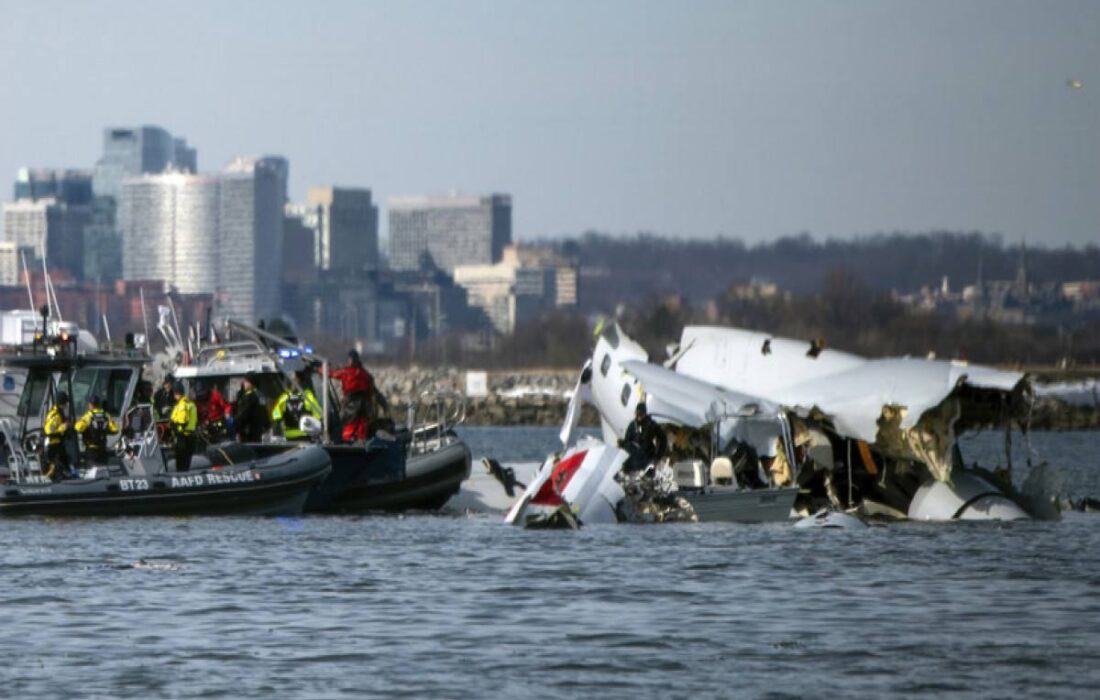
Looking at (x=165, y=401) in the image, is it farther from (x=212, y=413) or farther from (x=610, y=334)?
(x=610, y=334)

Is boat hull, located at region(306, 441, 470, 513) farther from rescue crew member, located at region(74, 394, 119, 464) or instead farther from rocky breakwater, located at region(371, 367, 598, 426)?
rocky breakwater, located at region(371, 367, 598, 426)

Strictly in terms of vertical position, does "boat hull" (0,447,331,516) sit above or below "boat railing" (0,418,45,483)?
below

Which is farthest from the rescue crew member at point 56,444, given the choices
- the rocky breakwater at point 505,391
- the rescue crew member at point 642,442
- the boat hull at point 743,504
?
the rocky breakwater at point 505,391

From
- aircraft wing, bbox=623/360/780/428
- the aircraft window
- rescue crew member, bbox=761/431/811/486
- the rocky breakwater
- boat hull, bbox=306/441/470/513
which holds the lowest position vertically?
the rocky breakwater

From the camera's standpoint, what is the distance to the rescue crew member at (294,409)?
123 feet

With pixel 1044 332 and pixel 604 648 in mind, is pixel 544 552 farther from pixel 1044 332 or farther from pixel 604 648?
pixel 1044 332

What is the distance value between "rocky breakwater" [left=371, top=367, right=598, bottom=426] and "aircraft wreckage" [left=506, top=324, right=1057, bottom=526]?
80638 mm

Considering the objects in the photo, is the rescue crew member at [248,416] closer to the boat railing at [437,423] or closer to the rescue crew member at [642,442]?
the boat railing at [437,423]

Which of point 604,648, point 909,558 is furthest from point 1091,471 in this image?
point 604,648

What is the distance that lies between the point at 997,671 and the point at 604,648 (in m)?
3.53

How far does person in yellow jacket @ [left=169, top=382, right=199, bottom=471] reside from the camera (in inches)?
1359

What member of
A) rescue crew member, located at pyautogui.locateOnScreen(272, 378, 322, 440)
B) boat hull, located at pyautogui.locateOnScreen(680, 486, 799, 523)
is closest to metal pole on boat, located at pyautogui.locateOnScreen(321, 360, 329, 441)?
rescue crew member, located at pyautogui.locateOnScreen(272, 378, 322, 440)

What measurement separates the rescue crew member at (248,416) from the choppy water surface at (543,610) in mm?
2297

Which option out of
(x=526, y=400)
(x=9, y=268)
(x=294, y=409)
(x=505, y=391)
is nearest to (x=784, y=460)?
(x=294, y=409)
